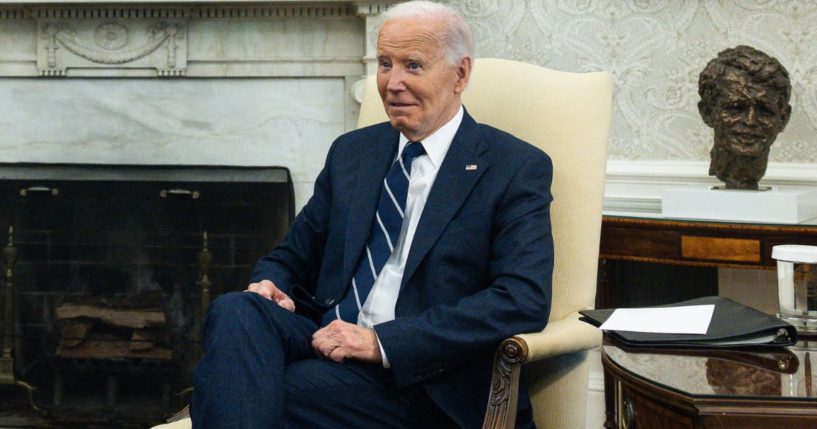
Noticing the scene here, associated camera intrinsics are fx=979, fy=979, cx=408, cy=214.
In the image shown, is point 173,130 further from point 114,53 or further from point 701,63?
point 701,63

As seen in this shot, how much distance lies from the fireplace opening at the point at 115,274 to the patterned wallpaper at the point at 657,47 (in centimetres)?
88

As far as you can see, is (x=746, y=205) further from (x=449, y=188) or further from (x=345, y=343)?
(x=345, y=343)

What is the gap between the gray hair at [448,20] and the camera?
6.11ft

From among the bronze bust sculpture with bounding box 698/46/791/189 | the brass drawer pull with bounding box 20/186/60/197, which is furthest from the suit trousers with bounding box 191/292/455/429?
the brass drawer pull with bounding box 20/186/60/197

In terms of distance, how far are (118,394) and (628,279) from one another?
172cm

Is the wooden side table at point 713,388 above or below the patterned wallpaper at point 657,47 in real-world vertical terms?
below

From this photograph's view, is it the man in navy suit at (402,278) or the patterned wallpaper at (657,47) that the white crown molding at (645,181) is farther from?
the man in navy suit at (402,278)

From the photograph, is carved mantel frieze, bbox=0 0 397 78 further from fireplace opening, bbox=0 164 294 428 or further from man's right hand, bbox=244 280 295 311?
man's right hand, bbox=244 280 295 311

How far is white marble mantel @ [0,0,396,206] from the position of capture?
315 centimetres

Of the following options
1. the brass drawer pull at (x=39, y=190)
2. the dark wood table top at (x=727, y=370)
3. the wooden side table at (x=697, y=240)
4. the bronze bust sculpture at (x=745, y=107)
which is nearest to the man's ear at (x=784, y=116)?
the bronze bust sculpture at (x=745, y=107)

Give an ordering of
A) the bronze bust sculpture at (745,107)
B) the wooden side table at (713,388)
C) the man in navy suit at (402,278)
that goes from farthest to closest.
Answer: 1. the bronze bust sculpture at (745,107)
2. the man in navy suit at (402,278)
3. the wooden side table at (713,388)

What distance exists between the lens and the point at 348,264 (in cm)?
183

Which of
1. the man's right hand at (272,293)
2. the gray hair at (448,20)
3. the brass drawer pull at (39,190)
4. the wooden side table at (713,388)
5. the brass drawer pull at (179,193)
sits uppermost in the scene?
the gray hair at (448,20)

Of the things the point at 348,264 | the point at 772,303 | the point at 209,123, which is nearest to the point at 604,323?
the point at 348,264
